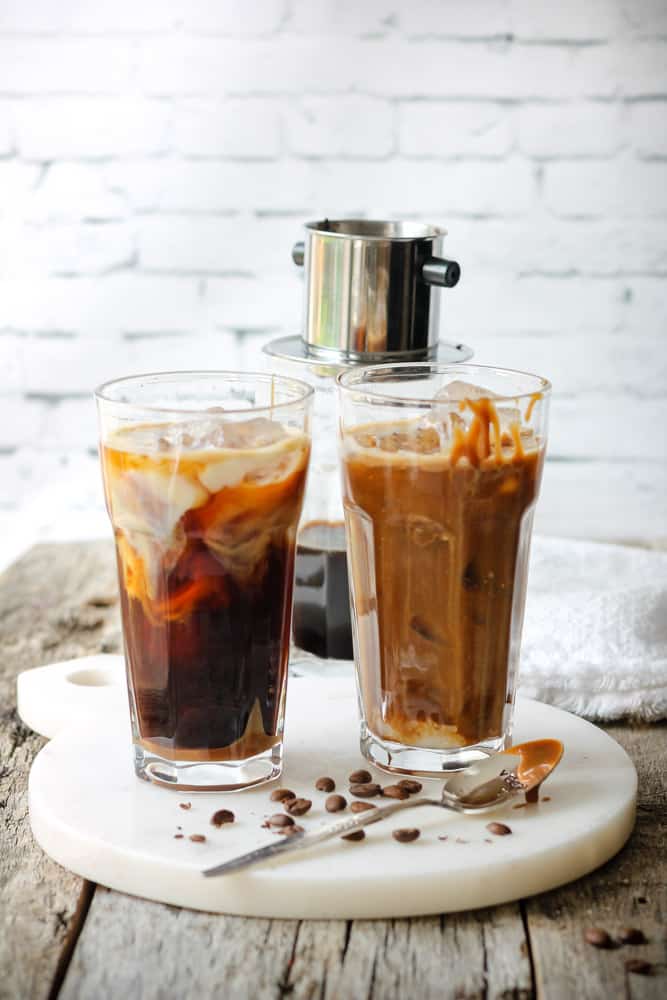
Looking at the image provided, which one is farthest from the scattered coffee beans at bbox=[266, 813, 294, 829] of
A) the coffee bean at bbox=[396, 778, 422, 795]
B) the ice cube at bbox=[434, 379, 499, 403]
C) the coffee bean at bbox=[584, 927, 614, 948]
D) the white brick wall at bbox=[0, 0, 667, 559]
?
the white brick wall at bbox=[0, 0, 667, 559]

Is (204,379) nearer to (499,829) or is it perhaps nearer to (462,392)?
(462,392)

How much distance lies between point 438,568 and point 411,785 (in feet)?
0.57

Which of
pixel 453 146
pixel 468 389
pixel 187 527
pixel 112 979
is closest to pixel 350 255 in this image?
pixel 468 389

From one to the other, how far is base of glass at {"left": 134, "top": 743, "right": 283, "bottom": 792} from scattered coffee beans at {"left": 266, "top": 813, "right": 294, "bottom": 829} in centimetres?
7

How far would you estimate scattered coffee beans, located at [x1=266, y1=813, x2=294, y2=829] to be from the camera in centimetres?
87

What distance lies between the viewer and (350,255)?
47.8 inches

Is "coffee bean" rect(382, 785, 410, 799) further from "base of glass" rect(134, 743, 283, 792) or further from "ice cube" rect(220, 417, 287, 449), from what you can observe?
"ice cube" rect(220, 417, 287, 449)

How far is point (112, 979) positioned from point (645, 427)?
1685 millimetres

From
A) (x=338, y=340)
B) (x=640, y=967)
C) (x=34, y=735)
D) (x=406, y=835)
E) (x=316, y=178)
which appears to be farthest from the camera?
(x=316, y=178)

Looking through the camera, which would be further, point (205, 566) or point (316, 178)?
point (316, 178)

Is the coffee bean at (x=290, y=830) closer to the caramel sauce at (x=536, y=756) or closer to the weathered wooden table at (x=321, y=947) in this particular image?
the weathered wooden table at (x=321, y=947)

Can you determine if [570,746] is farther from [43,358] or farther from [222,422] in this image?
[43,358]

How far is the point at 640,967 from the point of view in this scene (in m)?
0.75

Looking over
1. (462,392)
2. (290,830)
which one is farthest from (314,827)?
(462,392)
